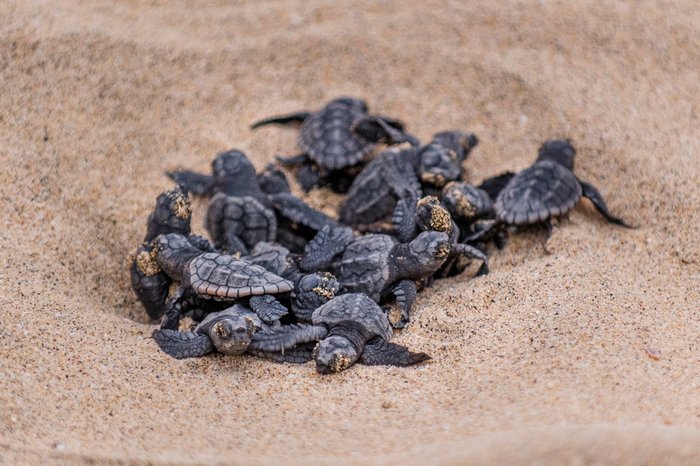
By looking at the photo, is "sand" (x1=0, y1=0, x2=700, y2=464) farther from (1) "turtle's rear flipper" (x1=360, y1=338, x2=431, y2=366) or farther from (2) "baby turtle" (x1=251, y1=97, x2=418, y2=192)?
(2) "baby turtle" (x1=251, y1=97, x2=418, y2=192)

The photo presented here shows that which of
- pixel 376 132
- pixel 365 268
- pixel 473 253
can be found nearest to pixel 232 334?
pixel 365 268

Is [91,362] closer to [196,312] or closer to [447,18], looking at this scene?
[196,312]

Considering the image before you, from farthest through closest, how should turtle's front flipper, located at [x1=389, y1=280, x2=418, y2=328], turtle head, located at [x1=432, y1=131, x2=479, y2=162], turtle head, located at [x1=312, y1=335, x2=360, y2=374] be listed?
turtle head, located at [x1=432, y1=131, x2=479, y2=162] → turtle's front flipper, located at [x1=389, y1=280, x2=418, y2=328] → turtle head, located at [x1=312, y1=335, x2=360, y2=374]

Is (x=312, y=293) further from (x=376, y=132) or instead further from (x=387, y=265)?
(x=376, y=132)

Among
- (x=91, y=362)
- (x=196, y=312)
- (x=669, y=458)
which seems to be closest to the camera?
(x=669, y=458)

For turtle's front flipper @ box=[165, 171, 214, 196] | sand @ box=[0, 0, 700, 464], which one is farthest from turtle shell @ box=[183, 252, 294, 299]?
turtle's front flipper @ box=[165, 171, 214, 196]

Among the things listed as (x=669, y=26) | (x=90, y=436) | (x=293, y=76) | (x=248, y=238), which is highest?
(x=669, y=26)

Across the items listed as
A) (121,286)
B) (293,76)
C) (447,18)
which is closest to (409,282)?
(121,286)
